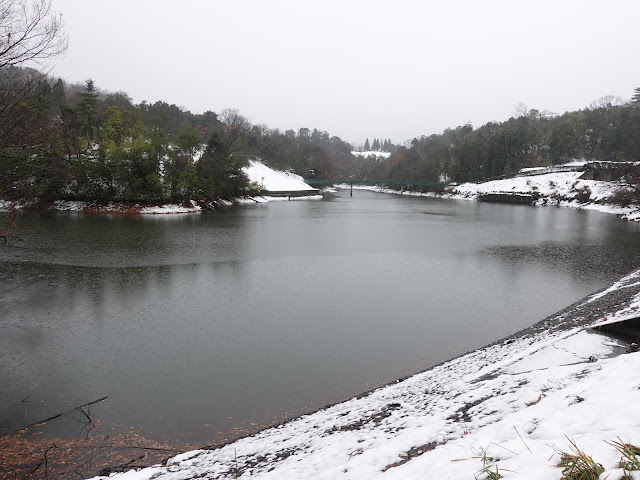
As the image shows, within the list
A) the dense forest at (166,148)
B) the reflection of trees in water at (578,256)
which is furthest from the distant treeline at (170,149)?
the reflection of trees in water at (578,256)

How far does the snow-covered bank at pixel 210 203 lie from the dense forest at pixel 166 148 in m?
1.16

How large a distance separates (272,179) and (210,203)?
105 ft

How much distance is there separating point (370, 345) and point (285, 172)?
8625 cm

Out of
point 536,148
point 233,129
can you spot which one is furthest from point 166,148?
point 536,148

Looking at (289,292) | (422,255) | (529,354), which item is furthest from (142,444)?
(422,255)

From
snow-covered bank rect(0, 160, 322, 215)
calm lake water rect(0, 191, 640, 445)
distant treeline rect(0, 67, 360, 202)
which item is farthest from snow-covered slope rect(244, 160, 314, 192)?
calm lake water rect(0, 191, 640, 445)

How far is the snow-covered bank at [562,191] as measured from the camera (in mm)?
50706

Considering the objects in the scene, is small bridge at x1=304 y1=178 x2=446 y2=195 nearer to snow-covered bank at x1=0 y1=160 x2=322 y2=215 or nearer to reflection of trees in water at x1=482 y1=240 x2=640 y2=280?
snow-covered bank at x1=0 y1=160 x2=322 y2=215

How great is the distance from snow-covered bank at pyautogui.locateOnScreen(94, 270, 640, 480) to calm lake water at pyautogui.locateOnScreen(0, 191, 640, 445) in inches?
57.0

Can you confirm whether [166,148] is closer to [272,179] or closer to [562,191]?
[272,179]

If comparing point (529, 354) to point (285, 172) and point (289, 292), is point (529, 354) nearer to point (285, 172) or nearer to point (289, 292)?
point (289, 292)

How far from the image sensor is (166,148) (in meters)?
47.9

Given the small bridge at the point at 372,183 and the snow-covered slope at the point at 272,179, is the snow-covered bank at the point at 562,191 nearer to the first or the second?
the small bridge at the point at 372,183

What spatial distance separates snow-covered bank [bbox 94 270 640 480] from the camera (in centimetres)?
329
